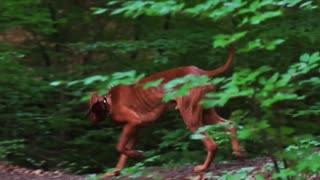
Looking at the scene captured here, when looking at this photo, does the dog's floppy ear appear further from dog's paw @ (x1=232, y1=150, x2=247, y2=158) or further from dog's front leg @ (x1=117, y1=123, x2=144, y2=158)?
dog's paw @ (x1=232, y1=150, x2=247, y2=158)

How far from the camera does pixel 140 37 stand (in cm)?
1262

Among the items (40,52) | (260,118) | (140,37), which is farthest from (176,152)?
(260,118)

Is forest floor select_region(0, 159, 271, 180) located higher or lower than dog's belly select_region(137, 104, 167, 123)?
lower

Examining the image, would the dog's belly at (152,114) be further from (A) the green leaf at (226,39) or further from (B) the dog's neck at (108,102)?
(A) the green leaf at (226,39)

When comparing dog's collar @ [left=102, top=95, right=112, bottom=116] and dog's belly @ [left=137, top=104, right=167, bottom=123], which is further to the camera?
dog's collar @ [left=102, top=95, right=112, bottom=116]

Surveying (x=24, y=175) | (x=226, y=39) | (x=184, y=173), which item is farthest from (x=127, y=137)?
(x=226, y=39)

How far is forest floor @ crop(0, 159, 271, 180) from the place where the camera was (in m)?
6.59

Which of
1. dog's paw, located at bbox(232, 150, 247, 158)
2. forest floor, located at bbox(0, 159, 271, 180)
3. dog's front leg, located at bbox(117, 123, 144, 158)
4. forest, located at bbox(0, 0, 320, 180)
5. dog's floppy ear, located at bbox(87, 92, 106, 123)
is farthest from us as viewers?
forest, located at bbox(0, 0, 320, 180)

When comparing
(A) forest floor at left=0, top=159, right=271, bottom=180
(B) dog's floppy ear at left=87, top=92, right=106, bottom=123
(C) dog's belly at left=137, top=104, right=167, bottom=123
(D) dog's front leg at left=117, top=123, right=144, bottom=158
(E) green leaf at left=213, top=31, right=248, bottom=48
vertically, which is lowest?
(A) forest floor at left=0, top=159, right=271, bottom=180

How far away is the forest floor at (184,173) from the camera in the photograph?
6586 millimetres

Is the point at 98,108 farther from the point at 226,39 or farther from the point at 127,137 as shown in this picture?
the point at 226,39

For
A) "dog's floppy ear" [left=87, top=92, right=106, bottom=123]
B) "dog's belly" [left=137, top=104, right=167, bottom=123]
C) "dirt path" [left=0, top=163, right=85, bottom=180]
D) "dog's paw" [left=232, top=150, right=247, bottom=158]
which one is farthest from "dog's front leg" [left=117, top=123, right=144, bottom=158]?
"dog's paw" [left=232, top=150, right=247, bottom=158]

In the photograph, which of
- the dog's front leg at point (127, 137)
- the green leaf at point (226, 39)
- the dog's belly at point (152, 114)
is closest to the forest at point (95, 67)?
the dog's front leg at point (127, 137)

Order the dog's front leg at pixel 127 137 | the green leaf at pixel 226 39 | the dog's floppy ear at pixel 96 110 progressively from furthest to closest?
the dog's floppy ear at pixel 96 110 < the dog's front leg at pixel 127 137 < the green leaf at pixel 226 39
